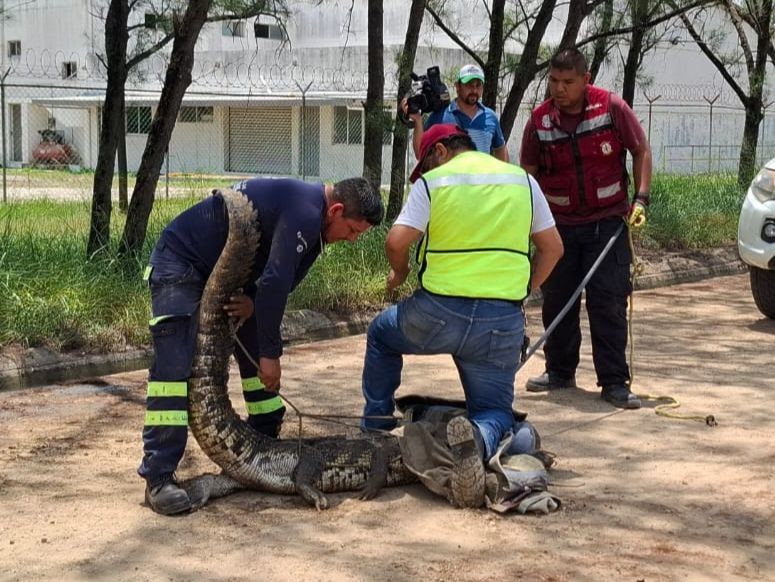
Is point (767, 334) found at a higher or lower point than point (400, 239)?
lower

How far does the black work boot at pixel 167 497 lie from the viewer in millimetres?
4461

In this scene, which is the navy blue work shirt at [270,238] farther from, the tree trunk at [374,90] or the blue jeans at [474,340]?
the tree trunk at [374,90]

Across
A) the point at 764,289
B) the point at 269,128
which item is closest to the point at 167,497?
the point at 764,289

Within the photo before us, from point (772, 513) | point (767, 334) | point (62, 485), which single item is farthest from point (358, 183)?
point (767, 334)

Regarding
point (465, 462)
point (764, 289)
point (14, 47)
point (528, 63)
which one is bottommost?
point (465, 462)

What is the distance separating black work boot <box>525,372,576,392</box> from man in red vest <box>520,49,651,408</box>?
332mm

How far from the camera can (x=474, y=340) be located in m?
4.67

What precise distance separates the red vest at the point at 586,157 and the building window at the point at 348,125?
2405cm

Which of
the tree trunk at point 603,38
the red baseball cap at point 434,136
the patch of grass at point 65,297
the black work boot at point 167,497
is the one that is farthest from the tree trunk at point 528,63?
the black work boot at point 167,497

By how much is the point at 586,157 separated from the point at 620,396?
1.42 metres

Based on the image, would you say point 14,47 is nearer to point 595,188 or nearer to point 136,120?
point 136,120

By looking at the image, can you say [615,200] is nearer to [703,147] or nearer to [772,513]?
[772,513]

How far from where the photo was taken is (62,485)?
490 cm

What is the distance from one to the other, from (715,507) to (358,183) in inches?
82.0
